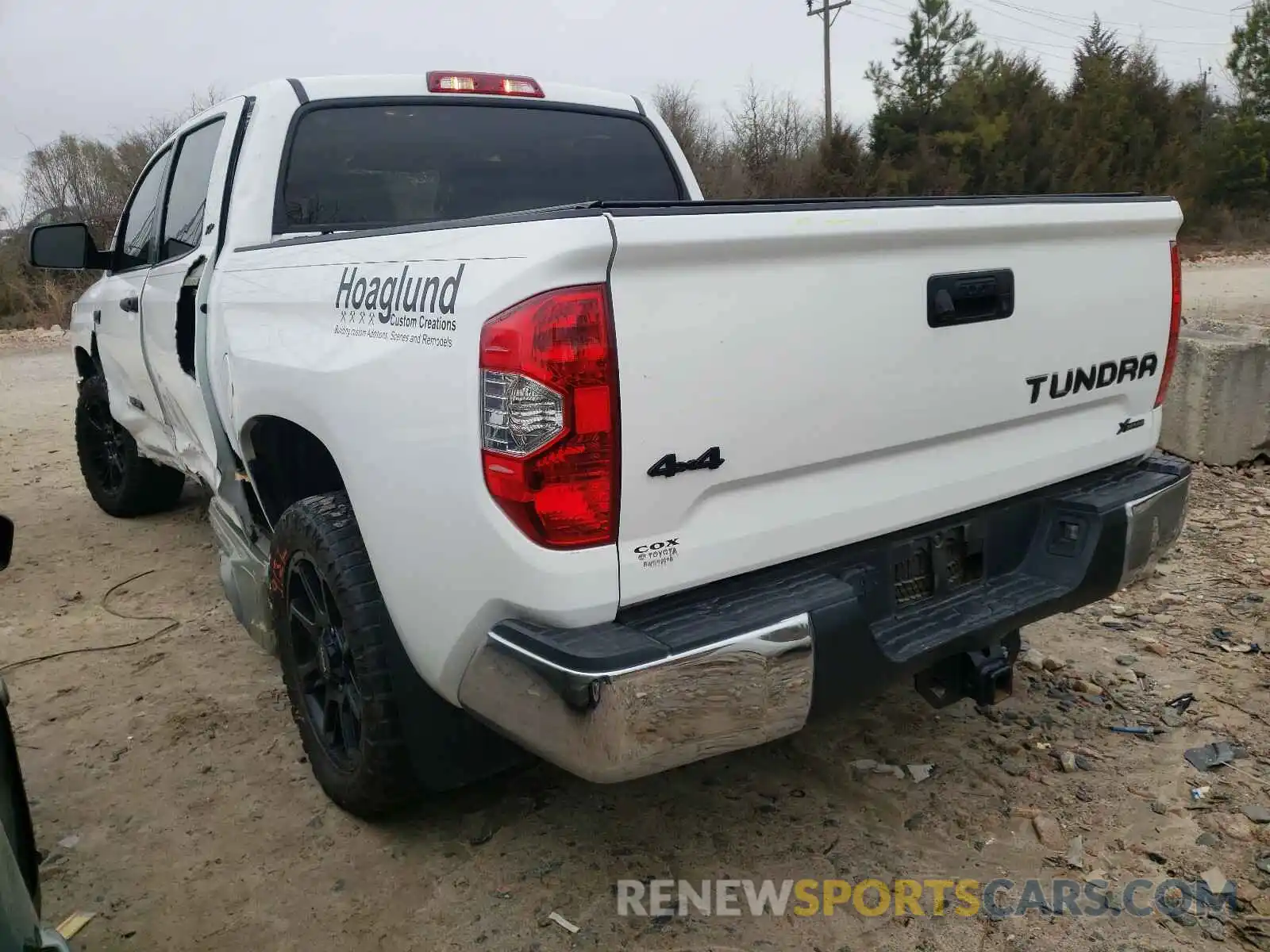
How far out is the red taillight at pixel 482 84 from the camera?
3629 mm

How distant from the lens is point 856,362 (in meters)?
2.15

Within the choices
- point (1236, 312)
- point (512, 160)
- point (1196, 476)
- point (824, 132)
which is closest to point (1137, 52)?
point (824, 132)

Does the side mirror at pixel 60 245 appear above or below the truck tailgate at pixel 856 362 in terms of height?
above

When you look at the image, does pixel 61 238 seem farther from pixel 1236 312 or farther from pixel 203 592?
pixel 1236 312

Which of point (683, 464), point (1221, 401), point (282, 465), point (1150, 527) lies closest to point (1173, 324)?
point (1150, 527)

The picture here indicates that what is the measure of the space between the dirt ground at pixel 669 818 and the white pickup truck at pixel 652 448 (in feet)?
0.93

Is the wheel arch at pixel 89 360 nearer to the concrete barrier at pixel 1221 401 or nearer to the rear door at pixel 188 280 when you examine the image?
the rear door at pixel 188 280

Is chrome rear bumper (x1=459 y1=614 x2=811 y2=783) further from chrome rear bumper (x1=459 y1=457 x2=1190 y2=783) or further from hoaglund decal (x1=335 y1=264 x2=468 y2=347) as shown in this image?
hoaglund decal (x1=335 y1=264 x2=468 y2=347)

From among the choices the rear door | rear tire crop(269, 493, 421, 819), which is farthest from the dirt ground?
the rear door

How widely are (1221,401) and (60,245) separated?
6013mm

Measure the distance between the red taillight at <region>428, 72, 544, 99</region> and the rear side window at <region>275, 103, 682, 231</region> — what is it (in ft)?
0.21

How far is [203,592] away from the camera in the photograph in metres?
4.66

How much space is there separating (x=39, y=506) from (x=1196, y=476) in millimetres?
6995

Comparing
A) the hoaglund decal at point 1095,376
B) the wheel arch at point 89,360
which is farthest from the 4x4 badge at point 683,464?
the wheel arch at point 89,360
